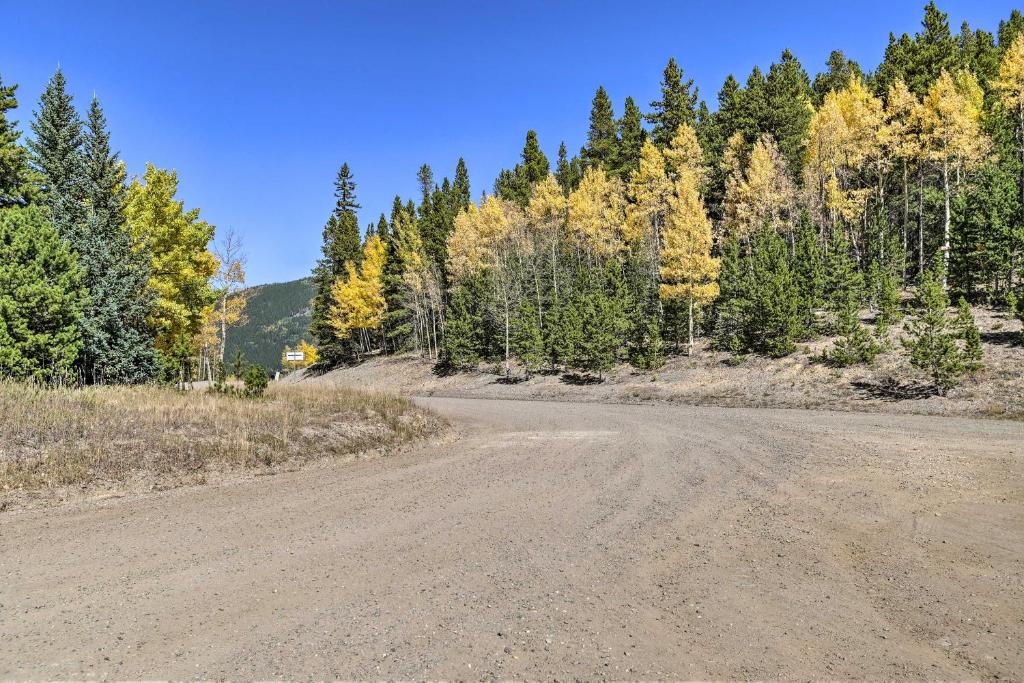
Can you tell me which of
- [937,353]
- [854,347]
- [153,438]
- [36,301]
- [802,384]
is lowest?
[802,384]

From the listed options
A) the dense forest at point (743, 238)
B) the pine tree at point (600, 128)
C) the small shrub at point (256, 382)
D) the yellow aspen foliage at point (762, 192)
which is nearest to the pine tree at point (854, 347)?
the dense forest at point (743, 238)

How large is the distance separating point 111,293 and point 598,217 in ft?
113

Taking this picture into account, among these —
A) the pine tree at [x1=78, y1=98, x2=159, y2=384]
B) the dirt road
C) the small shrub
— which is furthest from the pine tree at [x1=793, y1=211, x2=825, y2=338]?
the pine tree at [x1=78, y1=98, x2=159, y2=384]

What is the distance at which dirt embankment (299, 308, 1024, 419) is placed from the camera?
53.8 ft

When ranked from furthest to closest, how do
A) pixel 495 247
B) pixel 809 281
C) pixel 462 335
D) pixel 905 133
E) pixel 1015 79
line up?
pixel 495 247, pixel 462 335, pixel 905 133, pixel 809 281, pixel 1015 79

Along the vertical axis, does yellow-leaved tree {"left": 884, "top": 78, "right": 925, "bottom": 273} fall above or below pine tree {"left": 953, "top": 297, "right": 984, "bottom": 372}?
above

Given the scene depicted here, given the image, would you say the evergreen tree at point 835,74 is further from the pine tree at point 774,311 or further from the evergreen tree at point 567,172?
the pine tree at point 774,311

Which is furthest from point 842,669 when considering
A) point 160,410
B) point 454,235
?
point 454,235

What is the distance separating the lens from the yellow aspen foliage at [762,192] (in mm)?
40312

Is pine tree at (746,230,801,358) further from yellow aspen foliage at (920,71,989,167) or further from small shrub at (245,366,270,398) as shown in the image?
small shrub at (245,366,270,398)

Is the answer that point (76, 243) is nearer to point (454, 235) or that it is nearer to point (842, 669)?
point (842, 669)

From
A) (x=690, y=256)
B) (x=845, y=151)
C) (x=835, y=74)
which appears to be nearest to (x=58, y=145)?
(x=690, y=256)

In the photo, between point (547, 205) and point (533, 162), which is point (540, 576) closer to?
point (547, 205)

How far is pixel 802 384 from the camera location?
2173cm
